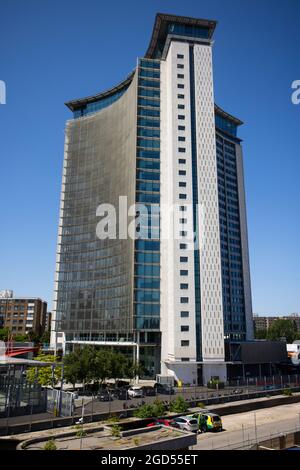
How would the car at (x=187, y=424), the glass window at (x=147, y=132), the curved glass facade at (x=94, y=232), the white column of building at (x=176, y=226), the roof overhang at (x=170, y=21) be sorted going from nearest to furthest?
the car at (x=187, y=424) → the white column of building at (x=176, y=226) → the glass window at (x=147, y=132) → the curved glass facade at (x=94, y=232) → the roof overhang at (x=170, y=21)

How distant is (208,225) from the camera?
276 feet

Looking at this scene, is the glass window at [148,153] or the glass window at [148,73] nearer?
the glass window at [148,153]

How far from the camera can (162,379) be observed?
72750 millimetres

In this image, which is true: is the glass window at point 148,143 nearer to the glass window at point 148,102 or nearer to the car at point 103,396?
the glass window at point 148,102

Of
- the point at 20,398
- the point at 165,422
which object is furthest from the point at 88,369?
the point at 165,422

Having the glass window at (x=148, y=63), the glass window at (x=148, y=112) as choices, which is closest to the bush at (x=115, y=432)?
the glass window at (x=148, y=112)

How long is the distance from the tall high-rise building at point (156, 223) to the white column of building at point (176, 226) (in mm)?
227

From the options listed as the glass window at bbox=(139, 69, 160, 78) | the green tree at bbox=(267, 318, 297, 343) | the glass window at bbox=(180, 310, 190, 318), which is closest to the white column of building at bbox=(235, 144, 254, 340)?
the glass window at bbox=(180, 310, 190, 318)

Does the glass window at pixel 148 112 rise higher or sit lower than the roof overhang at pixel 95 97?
lower

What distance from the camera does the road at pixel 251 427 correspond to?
32562 mm

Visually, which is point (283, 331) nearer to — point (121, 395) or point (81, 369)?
point (121, 395)

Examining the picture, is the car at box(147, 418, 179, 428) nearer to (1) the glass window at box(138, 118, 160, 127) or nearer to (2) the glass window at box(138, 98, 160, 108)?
(1) the glass window at box(138, 118, 160, 127)

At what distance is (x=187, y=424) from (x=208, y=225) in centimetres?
5385

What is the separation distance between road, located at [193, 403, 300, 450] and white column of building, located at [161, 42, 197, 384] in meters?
27.1
